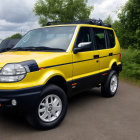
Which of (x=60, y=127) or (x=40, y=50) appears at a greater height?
(x=40, y=50)

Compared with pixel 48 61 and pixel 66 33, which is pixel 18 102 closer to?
pixel 48 61

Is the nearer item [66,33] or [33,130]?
[33,130]

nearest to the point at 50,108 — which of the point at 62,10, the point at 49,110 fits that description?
the point at 49,110

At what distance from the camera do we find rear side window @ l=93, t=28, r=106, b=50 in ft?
15.8

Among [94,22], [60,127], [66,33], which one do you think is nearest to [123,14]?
[94,22]

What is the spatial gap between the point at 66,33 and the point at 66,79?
3.35 ft

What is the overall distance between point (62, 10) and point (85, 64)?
3741 centimetres

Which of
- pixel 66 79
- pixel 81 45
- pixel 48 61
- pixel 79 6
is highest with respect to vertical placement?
pixel 79 6

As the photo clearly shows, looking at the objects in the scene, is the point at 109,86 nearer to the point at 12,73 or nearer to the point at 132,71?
the point at 12,73

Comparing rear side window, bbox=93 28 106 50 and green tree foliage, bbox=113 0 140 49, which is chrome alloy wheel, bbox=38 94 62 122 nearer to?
rear side window, bbox=93 28 106 50

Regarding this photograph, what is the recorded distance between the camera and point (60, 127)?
3.48 meters

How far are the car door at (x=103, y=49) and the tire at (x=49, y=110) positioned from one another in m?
1.78

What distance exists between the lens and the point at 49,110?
11.2 ft

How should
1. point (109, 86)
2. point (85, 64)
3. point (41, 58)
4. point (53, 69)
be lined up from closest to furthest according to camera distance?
point (41, 58)
point (53, 69)
point (85, 64)
point (109, 86)
